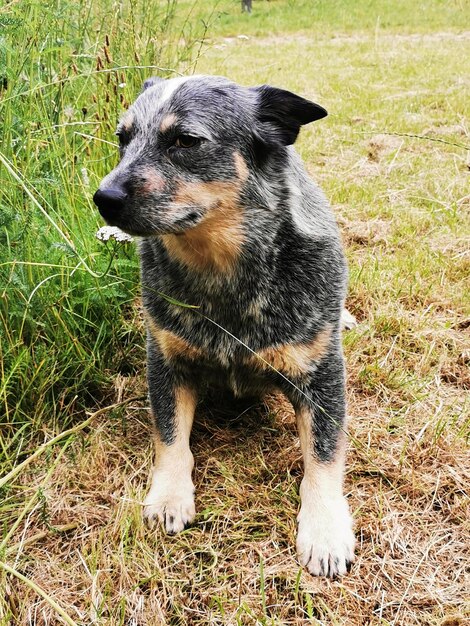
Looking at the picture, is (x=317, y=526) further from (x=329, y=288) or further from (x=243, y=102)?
(x=243, y=102)

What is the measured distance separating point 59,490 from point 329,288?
3.71ft

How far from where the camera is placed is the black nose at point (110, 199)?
5.24ft

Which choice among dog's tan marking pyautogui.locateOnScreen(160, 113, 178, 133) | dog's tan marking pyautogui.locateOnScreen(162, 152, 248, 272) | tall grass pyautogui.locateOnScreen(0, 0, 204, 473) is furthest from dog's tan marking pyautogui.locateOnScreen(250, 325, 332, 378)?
dog's tan marking pyautogui.locateOnScreen(160, 113, 178, 133)

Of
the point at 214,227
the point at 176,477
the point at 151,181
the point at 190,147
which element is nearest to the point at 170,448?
the point at 176,477

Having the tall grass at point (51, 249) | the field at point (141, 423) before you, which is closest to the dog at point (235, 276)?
the field at point (141, 423)

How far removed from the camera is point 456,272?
3.06 metres

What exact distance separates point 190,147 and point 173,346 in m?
0.65

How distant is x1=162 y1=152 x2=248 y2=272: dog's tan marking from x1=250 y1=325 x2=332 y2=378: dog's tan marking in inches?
12.3

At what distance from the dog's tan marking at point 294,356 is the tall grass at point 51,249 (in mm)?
602

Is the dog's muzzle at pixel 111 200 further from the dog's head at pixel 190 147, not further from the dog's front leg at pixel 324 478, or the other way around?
the dog's front leg at pixel 324 478

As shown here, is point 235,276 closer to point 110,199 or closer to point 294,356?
point 294,356

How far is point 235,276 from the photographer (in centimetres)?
189

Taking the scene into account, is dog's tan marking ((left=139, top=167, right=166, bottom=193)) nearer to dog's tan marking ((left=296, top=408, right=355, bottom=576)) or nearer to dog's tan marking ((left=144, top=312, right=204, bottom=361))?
dog's tan marking ((left=144, top=312, right=204, bottom=361))

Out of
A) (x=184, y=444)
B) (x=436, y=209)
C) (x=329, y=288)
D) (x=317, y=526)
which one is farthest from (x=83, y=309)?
(x=436, y=209)
